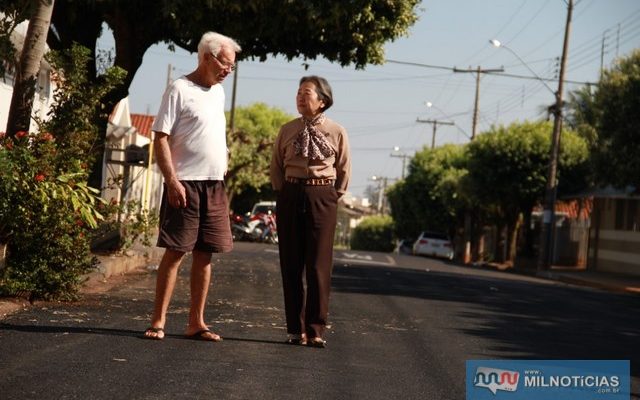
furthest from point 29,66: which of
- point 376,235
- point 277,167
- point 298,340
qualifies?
point 376,235

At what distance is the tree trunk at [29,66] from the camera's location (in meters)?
10.7

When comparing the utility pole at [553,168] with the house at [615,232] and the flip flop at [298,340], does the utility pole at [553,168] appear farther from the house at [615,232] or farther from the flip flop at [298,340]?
the flip flop at [298,340]

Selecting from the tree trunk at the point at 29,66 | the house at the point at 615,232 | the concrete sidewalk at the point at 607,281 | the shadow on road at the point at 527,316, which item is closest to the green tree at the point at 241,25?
the shadow on road at the point at 527,316

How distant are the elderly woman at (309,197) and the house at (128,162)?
2712 millimetres

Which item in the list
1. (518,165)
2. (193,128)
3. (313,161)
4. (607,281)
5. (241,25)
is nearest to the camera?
(193,128)

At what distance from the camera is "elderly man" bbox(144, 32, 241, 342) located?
299 inches

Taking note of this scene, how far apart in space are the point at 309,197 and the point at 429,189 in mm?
66646

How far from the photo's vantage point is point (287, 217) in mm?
8141

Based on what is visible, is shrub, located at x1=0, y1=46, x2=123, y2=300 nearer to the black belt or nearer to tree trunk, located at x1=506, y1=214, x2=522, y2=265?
the black belt

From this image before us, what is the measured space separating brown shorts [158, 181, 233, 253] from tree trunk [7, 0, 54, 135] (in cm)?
352

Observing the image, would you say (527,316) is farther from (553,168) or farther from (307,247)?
(553,168)

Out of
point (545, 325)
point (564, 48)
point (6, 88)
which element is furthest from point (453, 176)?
point (545, 325)

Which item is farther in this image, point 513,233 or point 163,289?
point 513,233

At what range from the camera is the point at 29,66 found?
1071 centimetres
